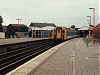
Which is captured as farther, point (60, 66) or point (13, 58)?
point (13, 58)

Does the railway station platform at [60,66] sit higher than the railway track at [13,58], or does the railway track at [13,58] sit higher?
the railway station platform at [60,66]

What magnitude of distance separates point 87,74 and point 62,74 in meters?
0.93

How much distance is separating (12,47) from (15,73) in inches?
572

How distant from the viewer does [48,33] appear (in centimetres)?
5994

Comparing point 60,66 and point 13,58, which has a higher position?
point 60,66

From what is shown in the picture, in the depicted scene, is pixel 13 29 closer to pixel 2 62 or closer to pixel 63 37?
pixel 63 37

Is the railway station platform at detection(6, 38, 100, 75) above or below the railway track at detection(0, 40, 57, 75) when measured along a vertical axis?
above

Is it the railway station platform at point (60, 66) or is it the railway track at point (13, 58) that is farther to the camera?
the railway track at point (13, 58)

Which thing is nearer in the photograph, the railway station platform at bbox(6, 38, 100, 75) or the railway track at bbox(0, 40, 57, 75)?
the railway station platform at bbox(6, 38, 100, 75)

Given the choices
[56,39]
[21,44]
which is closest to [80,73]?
[21,44]

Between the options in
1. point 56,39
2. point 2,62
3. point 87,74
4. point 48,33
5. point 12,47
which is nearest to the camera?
point 87,74

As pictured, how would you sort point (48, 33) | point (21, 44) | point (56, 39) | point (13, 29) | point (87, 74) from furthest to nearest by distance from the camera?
point (13, 29) → point (48, 33) → point (56, 39) → point (21, 44) → point (87, 74)

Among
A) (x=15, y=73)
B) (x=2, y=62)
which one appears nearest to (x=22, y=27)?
(x=2, y=62)

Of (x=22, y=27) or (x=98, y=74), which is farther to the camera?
(x=22, y=27)
